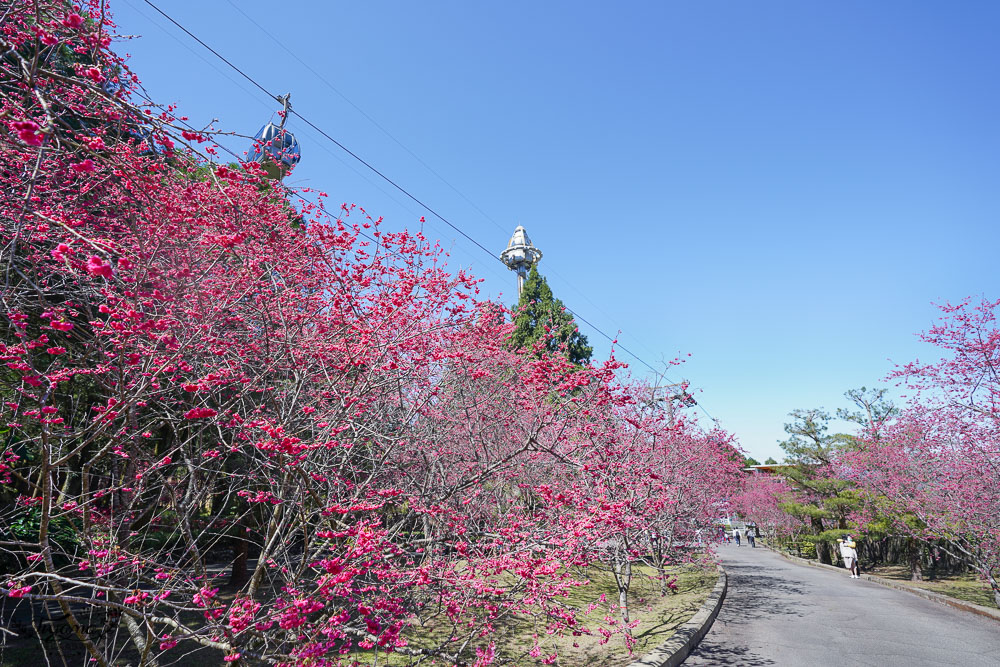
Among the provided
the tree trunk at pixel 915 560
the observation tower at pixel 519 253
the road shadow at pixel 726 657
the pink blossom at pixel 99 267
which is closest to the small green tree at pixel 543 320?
the observation tower at pixel 519 253

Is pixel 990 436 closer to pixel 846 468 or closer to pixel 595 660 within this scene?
pixel 846 468

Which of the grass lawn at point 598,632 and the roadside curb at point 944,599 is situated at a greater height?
the roadside curb at point 944,599

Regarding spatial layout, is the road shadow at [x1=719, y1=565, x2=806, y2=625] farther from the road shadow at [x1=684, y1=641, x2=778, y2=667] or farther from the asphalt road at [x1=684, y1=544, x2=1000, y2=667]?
the road shadow at [x1=684, y1=641, x2=778, y2=667]

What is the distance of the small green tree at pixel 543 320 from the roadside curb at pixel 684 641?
14523mm

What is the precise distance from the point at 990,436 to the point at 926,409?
2.78 m

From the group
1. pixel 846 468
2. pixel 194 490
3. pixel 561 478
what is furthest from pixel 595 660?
pixel 846 468

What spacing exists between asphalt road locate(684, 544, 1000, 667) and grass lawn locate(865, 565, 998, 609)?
1.28 metres

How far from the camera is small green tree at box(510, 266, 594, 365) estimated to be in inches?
954

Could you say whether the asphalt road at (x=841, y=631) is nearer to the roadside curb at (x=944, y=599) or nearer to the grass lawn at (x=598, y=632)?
the roadside curb at (x=944, y=599)

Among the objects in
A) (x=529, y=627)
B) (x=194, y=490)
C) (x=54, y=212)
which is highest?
(x=54, y=212)

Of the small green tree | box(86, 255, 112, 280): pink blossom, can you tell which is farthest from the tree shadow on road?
the small green tree

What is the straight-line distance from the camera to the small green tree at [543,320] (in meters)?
24.2

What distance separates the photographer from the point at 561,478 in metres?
9.84

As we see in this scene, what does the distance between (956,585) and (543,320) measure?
58.6ft
